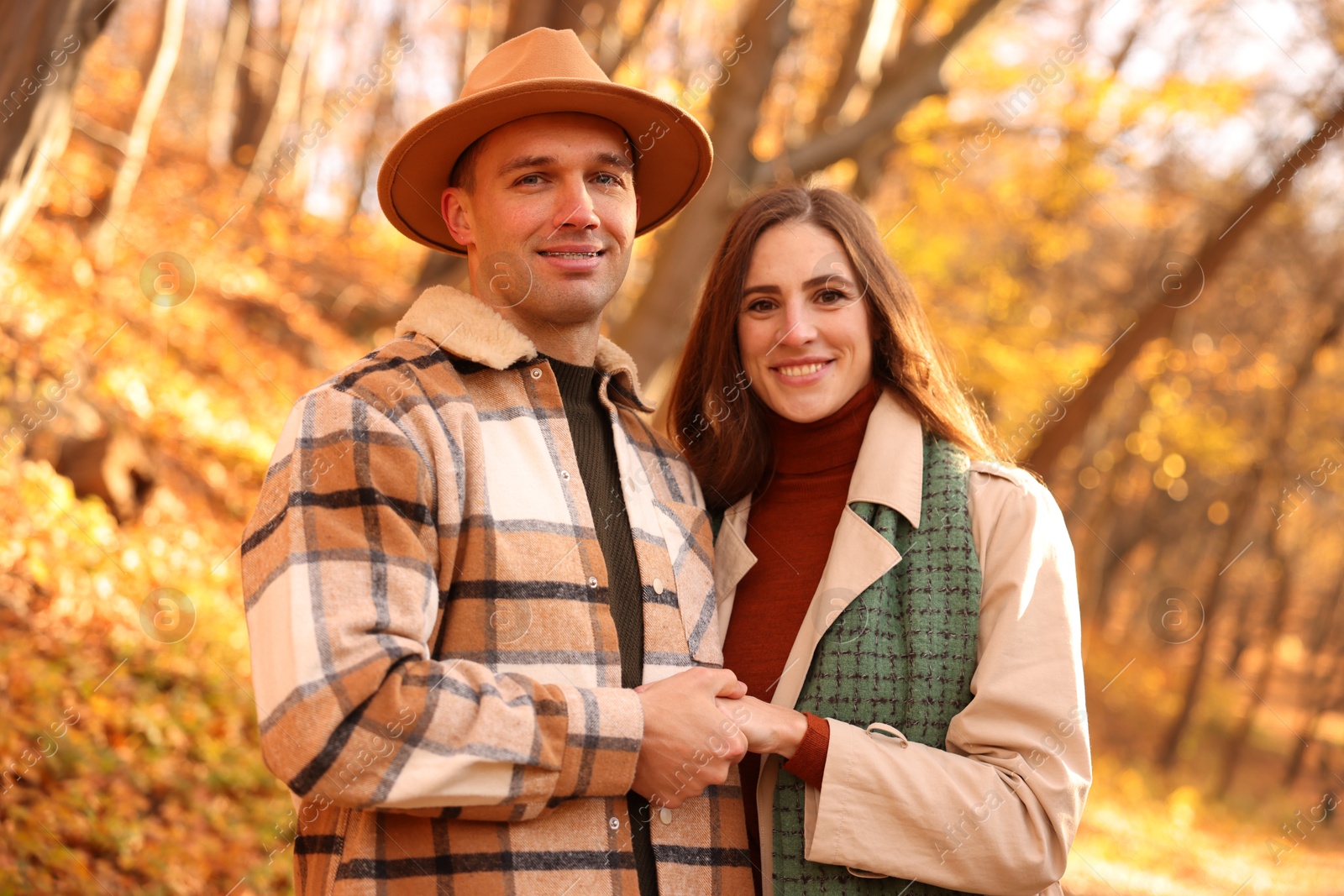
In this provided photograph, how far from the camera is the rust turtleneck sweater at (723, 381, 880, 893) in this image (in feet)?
8.97

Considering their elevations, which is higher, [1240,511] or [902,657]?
[1240,511]

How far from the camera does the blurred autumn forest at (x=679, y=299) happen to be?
496 cm

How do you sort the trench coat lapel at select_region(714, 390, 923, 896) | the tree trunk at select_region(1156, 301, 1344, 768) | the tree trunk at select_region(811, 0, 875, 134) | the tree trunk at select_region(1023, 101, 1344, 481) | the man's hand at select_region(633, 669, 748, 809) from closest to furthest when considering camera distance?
the man's hand at select_region(633, 669, 748, 809) < the trench coat lapel at select_region(714, 390, 923, 896) < the tree trunk at select_region(1023, 101, 1344, 481) < the tree trunk at select_region(811, 0, 875, 134) < the tree trunk at select_region(1156, 301, 1344, 768)

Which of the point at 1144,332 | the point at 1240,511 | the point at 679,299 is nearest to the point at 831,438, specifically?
the point at 679,299

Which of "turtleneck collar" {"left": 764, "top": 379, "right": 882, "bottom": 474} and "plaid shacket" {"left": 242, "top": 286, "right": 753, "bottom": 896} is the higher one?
"turtleneck collar" {"left": 764, "top": 379, "right": 882, "bottom": 474}

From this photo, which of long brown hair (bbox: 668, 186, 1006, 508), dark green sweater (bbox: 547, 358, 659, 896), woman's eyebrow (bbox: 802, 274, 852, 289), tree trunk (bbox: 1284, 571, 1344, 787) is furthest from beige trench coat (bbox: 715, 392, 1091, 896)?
tree trunk (bbox: 1284, 571, 1344, 787)

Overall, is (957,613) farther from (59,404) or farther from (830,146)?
(59,404)

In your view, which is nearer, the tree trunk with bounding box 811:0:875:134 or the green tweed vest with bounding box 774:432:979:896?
the green tweed vest with bounding box 774:432:979:896

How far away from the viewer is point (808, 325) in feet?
9.62

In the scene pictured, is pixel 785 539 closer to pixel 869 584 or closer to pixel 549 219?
pixel 869 584

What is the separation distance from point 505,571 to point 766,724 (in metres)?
0.67

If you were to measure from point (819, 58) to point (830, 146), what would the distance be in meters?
6.81

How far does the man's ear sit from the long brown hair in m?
0.78

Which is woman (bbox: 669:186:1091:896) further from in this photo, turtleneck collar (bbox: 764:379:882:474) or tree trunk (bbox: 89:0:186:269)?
tree trunk (bbox: 89:0:186:269)
